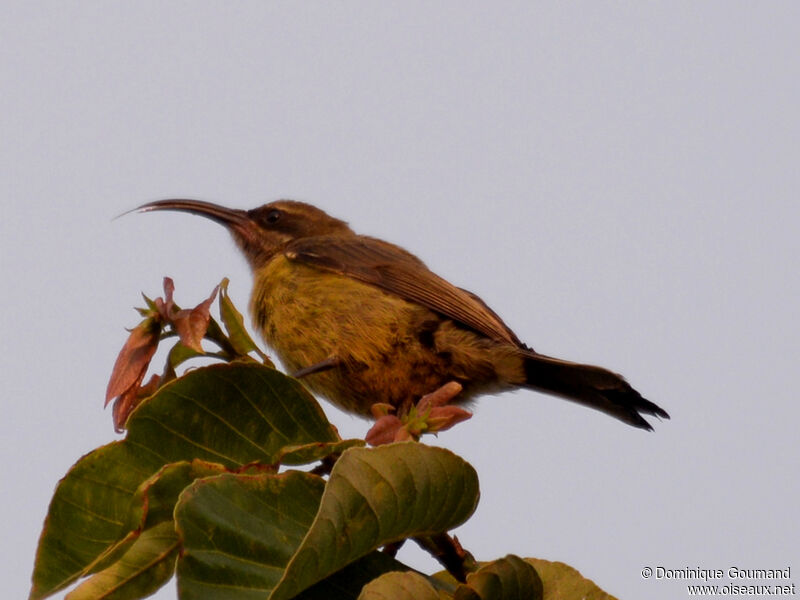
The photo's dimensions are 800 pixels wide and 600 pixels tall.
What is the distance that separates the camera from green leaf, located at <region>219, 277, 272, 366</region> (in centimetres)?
→ 290

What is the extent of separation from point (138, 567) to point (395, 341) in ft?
7.47

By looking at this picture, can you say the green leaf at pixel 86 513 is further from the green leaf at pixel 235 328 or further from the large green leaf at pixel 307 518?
the green leaf at pixel 235 328

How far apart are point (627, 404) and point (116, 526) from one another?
225 centimetres

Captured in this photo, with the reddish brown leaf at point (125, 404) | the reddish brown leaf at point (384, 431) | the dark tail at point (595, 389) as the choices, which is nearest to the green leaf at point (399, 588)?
the reddish brown leaf at point (384, 431)

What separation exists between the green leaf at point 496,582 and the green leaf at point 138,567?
659 mm

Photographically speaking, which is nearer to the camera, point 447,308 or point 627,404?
point 627,404

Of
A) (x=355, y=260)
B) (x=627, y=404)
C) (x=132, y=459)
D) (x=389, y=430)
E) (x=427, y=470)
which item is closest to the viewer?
(x=427, y=470)

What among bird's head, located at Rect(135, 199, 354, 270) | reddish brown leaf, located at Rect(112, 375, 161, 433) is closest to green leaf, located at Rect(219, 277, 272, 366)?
reddish brown leaf, located at Rect(112, 375, 161, 433)

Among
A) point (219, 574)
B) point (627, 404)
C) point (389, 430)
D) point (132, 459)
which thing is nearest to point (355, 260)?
point (627, 404)

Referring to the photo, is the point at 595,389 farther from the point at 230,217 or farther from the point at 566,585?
the point at 230,217

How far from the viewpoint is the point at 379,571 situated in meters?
2.38

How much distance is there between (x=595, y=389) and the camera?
414cm

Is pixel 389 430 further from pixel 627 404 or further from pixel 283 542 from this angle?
pixel 627 404

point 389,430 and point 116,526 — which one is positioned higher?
point 389,430
